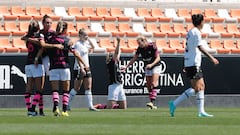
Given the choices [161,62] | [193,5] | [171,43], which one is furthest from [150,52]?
[193,5]

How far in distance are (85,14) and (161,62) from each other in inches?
201

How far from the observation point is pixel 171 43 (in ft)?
99.2

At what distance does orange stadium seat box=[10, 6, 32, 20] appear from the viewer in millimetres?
29203

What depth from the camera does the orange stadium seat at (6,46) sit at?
27297 millimetres

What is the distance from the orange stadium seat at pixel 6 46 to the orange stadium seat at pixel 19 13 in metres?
1.30

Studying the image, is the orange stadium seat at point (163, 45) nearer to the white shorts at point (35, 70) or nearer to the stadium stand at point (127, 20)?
the stadium stand at point (127, 20)

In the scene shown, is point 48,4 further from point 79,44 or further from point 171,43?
point 79,44

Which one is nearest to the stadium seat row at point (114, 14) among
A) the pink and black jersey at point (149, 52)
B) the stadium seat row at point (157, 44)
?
the stadium seat row at point (157, 44)

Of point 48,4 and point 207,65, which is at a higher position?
point 48,4

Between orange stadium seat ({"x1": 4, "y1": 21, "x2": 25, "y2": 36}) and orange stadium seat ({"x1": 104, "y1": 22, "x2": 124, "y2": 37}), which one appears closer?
orange stadium seat ({"x1": 4, "y1": 21, "x2": 25, "y2": 36})

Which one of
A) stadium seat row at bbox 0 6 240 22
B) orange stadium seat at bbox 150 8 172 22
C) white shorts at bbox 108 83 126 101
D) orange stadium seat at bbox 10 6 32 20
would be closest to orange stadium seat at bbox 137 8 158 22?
stadium seat row at bbox 0 6 240 22

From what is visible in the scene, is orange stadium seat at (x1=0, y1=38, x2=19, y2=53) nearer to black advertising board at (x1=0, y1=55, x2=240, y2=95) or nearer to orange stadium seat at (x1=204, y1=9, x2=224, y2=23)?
black advertising board at (x1=0, y1=55, x2=240, y2=95)

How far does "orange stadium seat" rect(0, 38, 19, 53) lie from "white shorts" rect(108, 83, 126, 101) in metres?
4.67

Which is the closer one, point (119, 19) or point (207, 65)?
point (207, 65)
